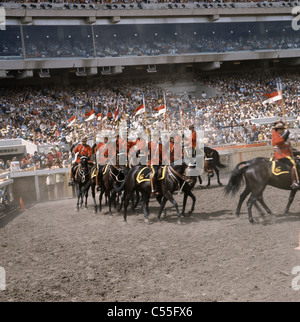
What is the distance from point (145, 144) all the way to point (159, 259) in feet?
19.0

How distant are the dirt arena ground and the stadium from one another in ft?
0.14

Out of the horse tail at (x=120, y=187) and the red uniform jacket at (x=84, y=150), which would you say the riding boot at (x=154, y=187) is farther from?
the red uniform jacket at (x=84, y=150)

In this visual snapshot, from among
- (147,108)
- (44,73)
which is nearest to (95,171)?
(147,108)

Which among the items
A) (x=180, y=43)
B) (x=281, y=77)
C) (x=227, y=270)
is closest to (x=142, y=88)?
(x=180, y=43)

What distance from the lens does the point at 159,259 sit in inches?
344

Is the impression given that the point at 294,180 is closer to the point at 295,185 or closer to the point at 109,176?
the point at 295,185

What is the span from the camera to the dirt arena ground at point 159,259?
689cm

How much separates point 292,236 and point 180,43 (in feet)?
104

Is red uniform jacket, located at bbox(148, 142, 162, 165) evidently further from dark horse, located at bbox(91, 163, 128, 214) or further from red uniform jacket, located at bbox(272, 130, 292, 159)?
red uniform jacket, located at bbox(272, 130, 292, 159)

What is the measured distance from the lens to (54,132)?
2861cm

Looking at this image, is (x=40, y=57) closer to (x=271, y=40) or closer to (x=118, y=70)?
(x=118, y=70)

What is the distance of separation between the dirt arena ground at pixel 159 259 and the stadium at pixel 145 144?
4 cm

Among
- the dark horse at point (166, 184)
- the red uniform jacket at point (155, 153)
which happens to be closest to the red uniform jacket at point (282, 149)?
the dark horse at point (166, 184)
